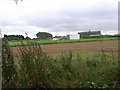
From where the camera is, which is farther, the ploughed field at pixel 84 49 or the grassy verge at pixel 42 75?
the ploughed field at pixel 84 49

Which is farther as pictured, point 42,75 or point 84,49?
point 84,49

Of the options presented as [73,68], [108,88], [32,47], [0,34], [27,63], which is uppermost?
[0,34]

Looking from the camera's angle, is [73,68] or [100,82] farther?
[73,68]

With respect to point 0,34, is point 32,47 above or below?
below

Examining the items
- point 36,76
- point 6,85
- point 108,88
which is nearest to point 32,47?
point 36,76

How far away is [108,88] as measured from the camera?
125 inches

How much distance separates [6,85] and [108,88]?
2.20 meters

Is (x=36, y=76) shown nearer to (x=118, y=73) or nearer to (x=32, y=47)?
(x=32, y=47)

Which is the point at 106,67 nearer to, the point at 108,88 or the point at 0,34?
the point at 108,88

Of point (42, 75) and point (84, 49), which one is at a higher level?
point (42, 75)

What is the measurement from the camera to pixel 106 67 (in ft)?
13.2

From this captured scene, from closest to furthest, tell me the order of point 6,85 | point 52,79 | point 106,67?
1. point 6,85
2. point 52,79
3. point 106,67

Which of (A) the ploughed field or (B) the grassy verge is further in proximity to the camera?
(A) the ploughed field

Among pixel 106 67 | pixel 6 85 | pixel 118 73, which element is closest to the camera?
pixel 6 85
